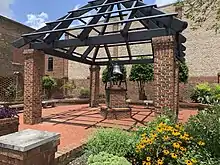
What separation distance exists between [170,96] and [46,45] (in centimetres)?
480

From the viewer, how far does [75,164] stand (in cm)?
414

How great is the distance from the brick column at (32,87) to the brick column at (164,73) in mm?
4577

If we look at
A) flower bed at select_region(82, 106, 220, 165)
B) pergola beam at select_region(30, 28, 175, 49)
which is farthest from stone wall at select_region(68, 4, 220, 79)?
flower bed at select_region(82, 106, 220, 165)

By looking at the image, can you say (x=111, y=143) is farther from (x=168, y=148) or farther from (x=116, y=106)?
(x=116, y=106)

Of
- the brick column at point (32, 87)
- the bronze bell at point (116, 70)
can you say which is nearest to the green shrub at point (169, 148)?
the brick column at point (32, 87)

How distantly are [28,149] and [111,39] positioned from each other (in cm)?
474

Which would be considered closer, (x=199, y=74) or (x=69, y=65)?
(x=199, y=74)

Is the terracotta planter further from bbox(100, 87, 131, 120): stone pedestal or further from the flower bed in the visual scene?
bbox(100, 87, 131, 120): stone pedestal

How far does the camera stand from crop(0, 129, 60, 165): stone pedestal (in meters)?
3.02

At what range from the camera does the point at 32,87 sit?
26.5ft

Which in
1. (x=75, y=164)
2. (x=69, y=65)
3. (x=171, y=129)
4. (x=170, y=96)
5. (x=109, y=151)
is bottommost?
(x=75, y=164)

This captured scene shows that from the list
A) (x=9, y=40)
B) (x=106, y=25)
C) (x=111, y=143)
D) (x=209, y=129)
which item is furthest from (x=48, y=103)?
(x=209, y=129)

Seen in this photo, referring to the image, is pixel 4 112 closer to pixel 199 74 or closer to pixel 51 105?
pixel 51 105

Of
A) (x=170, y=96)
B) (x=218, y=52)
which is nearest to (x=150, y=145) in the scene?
(x=170, y=96)
